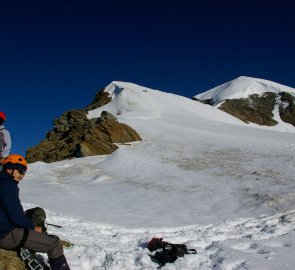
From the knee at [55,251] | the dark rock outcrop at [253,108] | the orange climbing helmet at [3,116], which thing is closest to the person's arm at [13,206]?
the knee at [55,251]

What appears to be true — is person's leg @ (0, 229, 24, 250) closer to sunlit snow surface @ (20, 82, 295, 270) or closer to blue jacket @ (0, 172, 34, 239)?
blue jacket @ (0, 172, 34, 239)

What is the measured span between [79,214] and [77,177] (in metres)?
9.35

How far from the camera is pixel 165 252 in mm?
8086

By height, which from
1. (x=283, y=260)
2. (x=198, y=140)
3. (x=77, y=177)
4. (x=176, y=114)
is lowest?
(x=283, y=260)

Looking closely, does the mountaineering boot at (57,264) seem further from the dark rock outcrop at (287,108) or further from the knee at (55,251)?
the dark rock outcrop at (287,108)

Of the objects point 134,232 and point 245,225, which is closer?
point 134,232

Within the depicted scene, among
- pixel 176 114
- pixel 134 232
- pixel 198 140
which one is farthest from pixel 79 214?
pixel 176 114

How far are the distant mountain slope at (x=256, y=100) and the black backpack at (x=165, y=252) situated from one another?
7917 centimetres

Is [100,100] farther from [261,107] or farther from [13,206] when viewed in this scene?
[261,107]

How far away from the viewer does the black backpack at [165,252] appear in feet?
26.2

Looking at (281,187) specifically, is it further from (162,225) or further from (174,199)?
(162,225)

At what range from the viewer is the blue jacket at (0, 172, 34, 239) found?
622 centimetres

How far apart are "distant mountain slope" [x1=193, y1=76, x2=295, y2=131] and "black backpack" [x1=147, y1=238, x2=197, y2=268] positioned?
260ft

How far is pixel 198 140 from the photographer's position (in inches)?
1256
